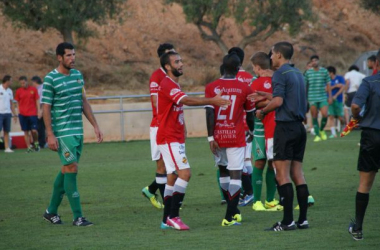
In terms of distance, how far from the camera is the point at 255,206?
10656 mm

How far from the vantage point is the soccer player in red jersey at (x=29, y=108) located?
75.5 ft

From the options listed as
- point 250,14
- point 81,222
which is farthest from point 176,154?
point 250,14

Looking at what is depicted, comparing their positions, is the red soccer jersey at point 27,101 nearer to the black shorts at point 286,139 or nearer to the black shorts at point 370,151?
the black shorts at point 286,139

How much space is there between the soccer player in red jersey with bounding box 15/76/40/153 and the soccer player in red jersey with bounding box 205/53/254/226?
14434 millimetres

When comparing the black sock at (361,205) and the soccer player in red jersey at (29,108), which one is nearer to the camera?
the black sock at (361,205)

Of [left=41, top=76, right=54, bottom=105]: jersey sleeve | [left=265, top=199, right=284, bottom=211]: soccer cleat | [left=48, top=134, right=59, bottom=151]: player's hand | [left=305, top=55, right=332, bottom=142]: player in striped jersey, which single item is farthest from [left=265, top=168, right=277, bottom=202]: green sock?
[left=305, top=55, right=332, bottom=142]: player in striped jersey

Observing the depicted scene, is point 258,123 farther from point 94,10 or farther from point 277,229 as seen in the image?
point 94,10

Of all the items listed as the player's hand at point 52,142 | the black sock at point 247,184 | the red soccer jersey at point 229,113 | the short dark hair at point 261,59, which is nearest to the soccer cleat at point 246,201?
the black sock at point 247,184

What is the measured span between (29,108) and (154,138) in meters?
12.8

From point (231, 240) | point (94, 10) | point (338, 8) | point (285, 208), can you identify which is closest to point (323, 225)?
point (285, 208)

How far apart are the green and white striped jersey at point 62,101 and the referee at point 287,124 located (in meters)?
2.39

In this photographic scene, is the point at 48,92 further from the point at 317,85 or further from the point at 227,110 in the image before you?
the point at 317,85

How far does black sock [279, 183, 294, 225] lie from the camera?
870 cm

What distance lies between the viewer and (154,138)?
10.9 meters
